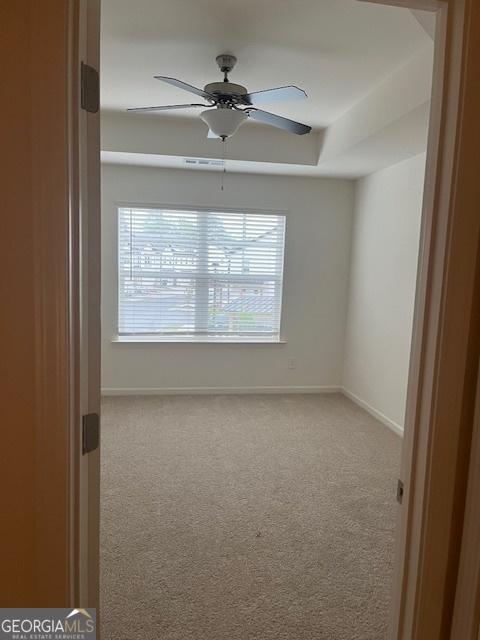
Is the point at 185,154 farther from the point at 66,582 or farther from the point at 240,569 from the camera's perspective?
the point at 66,582

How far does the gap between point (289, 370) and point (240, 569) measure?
3070mm

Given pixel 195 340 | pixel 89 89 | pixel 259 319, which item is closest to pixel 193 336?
pixel 195 340

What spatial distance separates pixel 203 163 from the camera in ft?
13.6

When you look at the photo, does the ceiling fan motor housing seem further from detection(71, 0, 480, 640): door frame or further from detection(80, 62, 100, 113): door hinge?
detection(80, 62, 100, 113): door hinge

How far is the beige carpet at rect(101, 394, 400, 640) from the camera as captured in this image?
1.79 meters

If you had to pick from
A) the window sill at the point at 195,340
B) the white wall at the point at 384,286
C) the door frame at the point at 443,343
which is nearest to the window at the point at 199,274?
the window sill at the point at 195,340

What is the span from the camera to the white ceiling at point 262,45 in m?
2.10

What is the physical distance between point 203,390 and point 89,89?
4.19 meters

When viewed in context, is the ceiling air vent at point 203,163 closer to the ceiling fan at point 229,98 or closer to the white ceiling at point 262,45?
the white ceiling at point 262,45

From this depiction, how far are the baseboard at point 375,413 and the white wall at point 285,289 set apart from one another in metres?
0.27

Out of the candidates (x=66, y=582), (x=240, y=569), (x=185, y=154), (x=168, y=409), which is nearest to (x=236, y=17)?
(x=185, y=154)

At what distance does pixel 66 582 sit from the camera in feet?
2.98

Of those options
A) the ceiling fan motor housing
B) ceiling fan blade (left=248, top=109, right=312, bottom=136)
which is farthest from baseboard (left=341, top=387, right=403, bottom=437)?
the ceiling fan motor housing

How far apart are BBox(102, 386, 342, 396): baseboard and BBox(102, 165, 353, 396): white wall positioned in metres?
0.04
